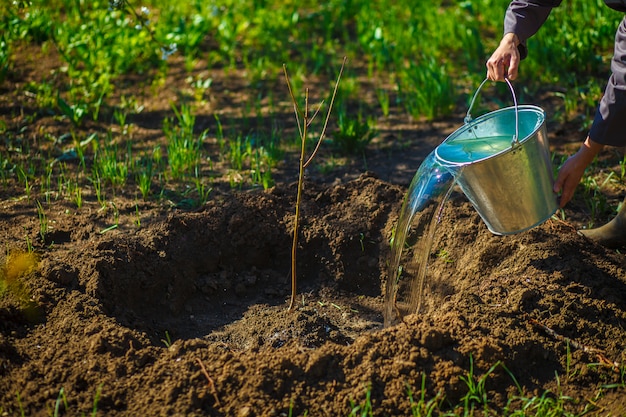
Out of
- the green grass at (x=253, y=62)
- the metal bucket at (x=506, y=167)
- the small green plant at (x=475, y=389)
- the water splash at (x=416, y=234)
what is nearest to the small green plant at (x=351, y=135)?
the green grass at (x=253, y=62)

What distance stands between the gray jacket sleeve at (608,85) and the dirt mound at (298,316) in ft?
2.03

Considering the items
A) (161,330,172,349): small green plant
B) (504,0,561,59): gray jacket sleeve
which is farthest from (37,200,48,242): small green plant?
(504,0,561,59): gray jacket sleeve

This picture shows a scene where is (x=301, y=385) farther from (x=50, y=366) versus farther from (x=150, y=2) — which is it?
(x=150, y=2)

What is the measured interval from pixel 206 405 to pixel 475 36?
3.42m

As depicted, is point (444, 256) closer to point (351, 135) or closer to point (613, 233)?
point (613, 233)

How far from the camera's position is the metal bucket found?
2.47m

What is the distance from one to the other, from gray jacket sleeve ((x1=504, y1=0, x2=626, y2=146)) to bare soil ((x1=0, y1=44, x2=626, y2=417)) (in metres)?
0.62

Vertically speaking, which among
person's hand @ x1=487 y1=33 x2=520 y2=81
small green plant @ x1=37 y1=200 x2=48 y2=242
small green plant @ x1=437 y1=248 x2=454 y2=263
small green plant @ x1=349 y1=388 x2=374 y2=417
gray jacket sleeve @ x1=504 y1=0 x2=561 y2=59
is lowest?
small green plant @ x1=437 y1=248 x2=454 y2=263

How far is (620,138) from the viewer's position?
8.42 feet

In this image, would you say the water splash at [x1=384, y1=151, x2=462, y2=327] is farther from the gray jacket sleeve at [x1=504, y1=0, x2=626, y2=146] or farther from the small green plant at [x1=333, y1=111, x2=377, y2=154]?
the small green plant at [x1=333, y1=111, x2=377, y2=154]

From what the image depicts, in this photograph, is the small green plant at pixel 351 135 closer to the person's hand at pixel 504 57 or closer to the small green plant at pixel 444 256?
the small green plant at pixel 444 256

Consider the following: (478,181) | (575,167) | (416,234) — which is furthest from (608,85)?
(416,234)

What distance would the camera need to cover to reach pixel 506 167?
8.11 feet

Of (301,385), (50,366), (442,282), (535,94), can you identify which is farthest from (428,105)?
(50,366)
